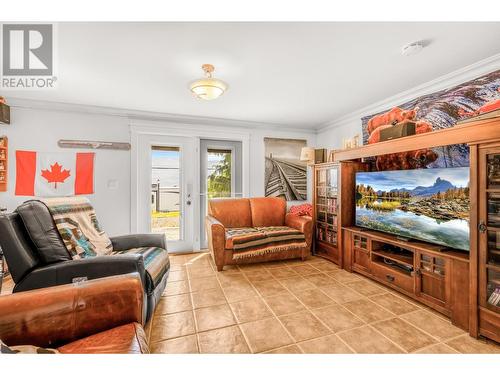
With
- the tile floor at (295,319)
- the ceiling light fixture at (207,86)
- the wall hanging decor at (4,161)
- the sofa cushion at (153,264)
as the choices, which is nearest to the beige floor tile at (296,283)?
the tile floor at (295,319)

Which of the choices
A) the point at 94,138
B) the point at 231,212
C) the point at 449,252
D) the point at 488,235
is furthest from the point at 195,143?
the point at 488,235

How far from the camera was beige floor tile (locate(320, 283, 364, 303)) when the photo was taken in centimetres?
218

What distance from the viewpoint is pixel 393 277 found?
233 cm

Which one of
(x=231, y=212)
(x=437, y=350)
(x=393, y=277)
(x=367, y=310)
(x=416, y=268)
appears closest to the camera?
(x=437, y=350)

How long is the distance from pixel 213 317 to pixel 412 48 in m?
2.72

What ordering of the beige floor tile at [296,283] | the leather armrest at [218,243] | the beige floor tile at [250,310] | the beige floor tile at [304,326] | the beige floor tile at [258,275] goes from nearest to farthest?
the beige floor tile at [304,326] < the beige floor tile at [250,310] < the beige floor tile at [296,283] < the beige floor tile at [258,275] < the leather armrest at [218,243]

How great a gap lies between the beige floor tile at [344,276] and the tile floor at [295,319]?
0.04ft

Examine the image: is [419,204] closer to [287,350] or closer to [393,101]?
[393,101]

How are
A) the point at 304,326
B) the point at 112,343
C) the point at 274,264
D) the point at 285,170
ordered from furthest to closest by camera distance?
the point at 285,170 < the point at 274,264 < the point at 304,326 < the point at 112,343

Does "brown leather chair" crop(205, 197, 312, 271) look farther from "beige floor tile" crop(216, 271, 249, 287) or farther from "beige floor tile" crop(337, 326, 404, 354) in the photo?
"beige floor tile" crop(337, 326, 404, 354)

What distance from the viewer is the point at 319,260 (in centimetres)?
333

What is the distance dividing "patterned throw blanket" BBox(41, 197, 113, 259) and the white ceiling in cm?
129

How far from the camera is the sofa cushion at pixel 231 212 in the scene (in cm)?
360

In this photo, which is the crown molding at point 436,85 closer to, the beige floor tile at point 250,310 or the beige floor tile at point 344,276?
the beige floor tile at point 344,276
